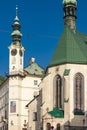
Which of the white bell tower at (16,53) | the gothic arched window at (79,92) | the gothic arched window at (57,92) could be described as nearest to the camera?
the gothic arched window at (79,92)

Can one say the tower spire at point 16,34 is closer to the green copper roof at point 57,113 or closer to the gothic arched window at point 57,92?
the gothic arched window at point 57,92

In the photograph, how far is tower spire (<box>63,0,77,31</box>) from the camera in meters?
104

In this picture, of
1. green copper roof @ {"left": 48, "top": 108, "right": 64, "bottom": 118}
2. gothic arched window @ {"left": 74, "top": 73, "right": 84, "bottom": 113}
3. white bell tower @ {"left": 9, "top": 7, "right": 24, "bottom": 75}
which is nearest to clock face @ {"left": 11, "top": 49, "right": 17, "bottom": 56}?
white bell tower @ {"left": 9, "top": 7, "right": 24, "bottom": 75}

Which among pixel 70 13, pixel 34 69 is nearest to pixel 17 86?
pixel 34 69

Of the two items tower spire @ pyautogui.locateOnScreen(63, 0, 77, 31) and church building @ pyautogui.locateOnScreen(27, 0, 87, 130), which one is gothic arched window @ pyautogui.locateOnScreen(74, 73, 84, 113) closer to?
church building @ pyautogui.locateOnScreen(27, 0, 87, 130)

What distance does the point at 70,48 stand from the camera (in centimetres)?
9744

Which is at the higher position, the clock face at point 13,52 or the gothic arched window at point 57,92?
the clock face at point 13,52

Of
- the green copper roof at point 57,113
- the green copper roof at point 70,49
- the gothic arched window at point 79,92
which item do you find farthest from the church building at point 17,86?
the gothic arched window at point 79,92

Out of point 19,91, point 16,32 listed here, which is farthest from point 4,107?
point 16,32

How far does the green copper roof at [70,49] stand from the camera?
3777 inches

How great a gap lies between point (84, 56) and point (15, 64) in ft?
76.7

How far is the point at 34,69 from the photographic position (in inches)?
4761

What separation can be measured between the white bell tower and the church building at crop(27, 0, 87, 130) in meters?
16.8

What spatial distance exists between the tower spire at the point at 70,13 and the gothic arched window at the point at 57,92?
1213cm
